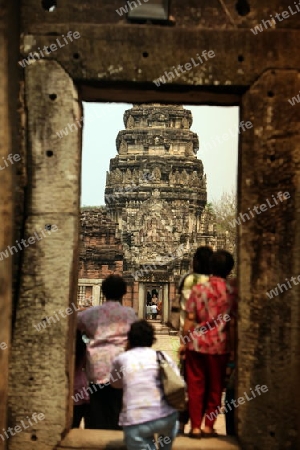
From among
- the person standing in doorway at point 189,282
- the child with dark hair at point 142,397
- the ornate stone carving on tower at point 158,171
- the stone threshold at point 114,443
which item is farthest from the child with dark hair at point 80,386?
the ornate stone carving on tower at point 158,171

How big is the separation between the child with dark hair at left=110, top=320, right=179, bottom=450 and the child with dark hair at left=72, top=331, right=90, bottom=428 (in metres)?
1.15

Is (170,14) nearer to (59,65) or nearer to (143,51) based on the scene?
(143,51)

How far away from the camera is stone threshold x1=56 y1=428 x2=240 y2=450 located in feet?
14.8

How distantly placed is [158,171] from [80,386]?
33095 millimetres

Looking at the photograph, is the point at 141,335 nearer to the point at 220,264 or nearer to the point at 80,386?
the point at 220,264

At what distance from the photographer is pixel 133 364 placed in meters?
3.85

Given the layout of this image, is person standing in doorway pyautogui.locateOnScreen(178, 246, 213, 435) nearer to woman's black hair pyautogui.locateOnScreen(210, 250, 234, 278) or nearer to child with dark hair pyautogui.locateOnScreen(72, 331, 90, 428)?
woman's black hair pyautogui.locateOnScreen(210, 250, 234, 278)

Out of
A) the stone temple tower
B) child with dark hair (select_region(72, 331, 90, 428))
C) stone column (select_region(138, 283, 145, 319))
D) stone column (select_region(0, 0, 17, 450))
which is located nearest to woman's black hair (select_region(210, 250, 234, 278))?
child with dark hair (select_region(72, 331, 90, 428))

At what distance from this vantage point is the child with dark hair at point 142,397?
3771 millimetres

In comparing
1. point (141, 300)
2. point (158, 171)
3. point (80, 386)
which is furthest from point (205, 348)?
point (158, 171)

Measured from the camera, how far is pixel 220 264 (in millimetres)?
4742

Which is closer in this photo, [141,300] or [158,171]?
[141,300]

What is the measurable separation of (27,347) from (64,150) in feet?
4.87

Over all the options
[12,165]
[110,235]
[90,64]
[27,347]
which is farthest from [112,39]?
[110,235]
